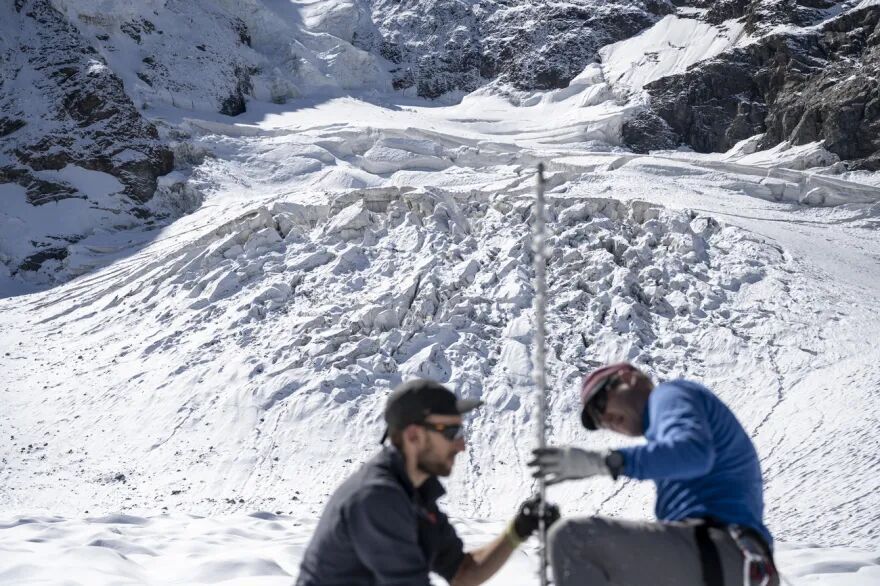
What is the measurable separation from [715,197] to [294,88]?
1156 inches

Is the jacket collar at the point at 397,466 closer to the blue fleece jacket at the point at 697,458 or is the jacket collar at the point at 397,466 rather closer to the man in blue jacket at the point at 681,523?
the man in blue jacket at the point at 681,523

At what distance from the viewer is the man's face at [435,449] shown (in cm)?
275

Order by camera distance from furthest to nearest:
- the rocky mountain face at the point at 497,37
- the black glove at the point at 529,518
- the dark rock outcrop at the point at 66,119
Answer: the rocky mountain face at the point at 497,37, the dark rock outcrop at the point at 66,119, the black glove at the point at 529,518

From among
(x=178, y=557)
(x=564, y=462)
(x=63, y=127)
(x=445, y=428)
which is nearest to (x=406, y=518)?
(x=445, y=428)

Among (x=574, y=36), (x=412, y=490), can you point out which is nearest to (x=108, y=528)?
(x=412, y=490)

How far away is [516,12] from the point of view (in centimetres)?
5553

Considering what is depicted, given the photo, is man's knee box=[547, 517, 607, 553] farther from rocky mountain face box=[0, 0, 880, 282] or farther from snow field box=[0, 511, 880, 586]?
rocky mountain face box=[0, 0, 880, 282]

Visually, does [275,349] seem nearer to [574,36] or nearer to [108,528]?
[108,528]

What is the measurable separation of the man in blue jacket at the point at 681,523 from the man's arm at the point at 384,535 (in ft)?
1.78

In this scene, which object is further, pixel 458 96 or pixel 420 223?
pixel 458 96

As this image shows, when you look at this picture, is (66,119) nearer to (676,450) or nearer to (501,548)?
(501,548)

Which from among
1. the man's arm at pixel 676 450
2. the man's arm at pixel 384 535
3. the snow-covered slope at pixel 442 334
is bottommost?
the snow-covered slope at pixel 442 334

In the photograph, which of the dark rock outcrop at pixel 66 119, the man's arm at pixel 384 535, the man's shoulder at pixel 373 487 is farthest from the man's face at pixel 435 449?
the dark rock outcrop at pixel 66 119

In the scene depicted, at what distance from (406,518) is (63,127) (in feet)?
119
